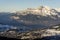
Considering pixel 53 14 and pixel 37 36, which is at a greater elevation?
pixel 37 36

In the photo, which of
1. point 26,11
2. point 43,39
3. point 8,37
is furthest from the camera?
point 26,11

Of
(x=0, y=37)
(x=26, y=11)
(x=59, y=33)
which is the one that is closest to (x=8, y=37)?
(x=0, y=37)

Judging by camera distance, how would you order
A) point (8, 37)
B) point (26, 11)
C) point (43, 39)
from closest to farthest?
point (43, 39) → point (8, 37) → point (26, 11)

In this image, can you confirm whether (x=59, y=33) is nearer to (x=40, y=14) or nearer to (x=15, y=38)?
(x=15, y=38)

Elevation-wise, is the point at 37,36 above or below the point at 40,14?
above

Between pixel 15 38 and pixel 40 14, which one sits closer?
pixel 15 38

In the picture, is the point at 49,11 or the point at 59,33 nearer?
the point at 59,33

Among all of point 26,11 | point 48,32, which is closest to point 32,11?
point 26,11

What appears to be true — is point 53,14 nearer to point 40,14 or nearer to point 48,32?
point 40,14
